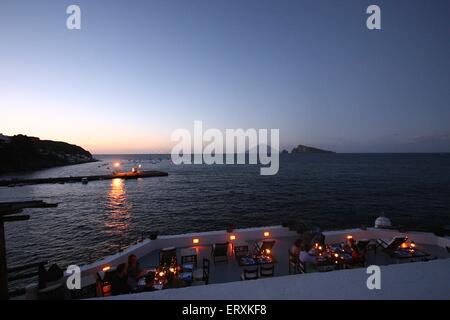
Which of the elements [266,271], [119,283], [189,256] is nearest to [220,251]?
[189,256]

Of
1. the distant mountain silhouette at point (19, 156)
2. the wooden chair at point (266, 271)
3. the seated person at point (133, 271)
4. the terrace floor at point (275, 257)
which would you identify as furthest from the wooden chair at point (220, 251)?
the distant mountain silhouette at point (19, 156)

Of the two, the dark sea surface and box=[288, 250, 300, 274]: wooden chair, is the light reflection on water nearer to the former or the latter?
the dark sea surface

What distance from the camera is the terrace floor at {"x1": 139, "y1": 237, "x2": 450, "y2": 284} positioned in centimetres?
939

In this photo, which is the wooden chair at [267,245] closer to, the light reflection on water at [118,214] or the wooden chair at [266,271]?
the wooden chair at [266,271]

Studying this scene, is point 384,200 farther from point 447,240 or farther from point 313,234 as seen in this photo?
point 313,234

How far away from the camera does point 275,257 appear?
414 inches

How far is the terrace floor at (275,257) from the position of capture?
9.39 metres

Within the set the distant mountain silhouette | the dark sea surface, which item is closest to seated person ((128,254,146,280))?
the dark sea surface

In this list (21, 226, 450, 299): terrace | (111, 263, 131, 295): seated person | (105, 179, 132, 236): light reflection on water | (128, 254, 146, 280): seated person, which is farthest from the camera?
(105, 179, 132, 236): light reflection on water

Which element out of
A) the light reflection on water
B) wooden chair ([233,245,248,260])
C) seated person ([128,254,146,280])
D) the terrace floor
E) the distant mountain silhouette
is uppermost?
the distant mountain silhouette

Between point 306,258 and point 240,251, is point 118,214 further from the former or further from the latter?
point 306,258

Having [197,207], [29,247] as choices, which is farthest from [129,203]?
[29,247]
